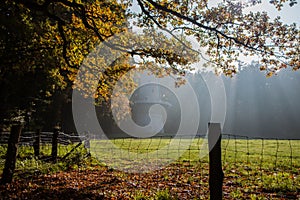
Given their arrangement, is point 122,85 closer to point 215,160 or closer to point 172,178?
point 172,178

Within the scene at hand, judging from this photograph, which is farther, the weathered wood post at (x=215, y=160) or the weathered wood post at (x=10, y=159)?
the weathered wood post at (x=10, y=159)

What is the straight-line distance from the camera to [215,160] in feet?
13.6

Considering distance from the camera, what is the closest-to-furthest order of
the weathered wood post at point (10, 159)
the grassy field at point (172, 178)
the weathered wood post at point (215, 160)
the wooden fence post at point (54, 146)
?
the weathered wood post at point (215, 160), the grassy field at point (172, 178), the weathered wood post at point (10, 159), the wooden fence post at point (54, 146)

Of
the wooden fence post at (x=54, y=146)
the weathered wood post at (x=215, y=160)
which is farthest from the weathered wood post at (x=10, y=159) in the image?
the weathered wood post at (x=215, y=160)

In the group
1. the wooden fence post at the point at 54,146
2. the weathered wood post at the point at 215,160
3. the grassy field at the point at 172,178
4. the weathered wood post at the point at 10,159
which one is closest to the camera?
the weathered wood post at the point at 215,160

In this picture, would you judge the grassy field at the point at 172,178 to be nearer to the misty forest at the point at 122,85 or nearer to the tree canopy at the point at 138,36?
the misty forest at the point at 122,85

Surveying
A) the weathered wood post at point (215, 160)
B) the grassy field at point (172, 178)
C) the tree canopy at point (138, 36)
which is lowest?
the grassy field at point (172, 178)

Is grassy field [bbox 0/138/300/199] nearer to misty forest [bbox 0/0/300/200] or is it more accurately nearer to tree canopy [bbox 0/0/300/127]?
misty forest [bbox 0/0/300/200]

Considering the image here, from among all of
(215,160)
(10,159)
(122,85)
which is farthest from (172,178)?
(122,85)

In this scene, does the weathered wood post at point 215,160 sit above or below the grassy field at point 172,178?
above

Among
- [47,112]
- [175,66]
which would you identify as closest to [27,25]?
[175,66]

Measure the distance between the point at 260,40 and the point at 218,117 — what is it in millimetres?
52263

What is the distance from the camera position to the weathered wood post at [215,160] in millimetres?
4137

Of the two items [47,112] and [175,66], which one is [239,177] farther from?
[47,112]
